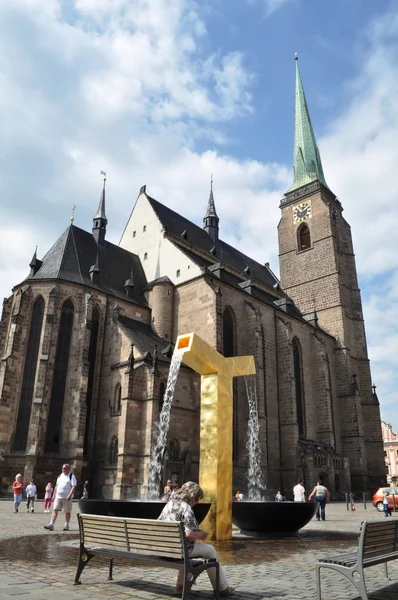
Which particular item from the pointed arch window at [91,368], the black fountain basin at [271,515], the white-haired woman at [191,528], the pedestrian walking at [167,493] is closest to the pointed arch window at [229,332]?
the pointed arch window at [91,368]

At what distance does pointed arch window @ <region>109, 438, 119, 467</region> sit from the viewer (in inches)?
947

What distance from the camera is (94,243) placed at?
33.2m

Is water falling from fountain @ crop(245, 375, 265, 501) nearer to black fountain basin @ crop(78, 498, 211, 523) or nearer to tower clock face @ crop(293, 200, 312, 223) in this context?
black fountain basin @ crop(78, 498, 211, 523)

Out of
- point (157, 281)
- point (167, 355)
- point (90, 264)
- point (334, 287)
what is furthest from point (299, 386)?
point (90, 264)

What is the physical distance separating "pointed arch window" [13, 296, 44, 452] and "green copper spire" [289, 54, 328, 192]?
104 ft

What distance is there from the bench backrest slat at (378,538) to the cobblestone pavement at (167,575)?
18.2 inches

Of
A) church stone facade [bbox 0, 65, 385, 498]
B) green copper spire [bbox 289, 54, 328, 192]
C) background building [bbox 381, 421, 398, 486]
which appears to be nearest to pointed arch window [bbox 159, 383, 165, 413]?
church stone facade [bbox 0, 65, 385, 498]

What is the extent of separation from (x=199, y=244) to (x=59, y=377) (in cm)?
1672

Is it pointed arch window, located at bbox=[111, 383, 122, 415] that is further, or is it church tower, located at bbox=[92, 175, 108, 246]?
church tower, located at bbox=[92, 175, 108, 246]

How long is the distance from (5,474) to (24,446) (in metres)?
1.52

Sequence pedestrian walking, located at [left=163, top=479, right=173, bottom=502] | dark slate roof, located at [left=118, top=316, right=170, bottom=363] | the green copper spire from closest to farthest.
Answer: pedestrian walking, located at [left=163, top=479, right=173, bottom=502]
dark slate roof, located at [left=118, top=316, right=170, bottom=363]
the green copper spire

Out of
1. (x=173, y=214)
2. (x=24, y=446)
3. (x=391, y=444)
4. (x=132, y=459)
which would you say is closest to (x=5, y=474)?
(x=24, y=446)

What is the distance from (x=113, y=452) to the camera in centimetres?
2428

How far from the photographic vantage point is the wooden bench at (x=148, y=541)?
471 cm
